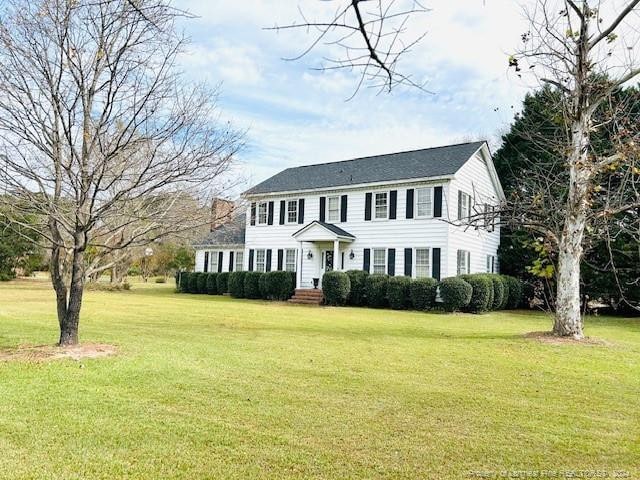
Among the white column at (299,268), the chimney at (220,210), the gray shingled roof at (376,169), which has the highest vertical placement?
the gray shingled roof at (376,169)

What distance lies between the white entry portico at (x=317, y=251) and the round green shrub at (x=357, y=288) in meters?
1.63

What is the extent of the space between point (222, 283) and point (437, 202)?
13.3m

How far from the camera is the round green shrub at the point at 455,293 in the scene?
60.8 feet

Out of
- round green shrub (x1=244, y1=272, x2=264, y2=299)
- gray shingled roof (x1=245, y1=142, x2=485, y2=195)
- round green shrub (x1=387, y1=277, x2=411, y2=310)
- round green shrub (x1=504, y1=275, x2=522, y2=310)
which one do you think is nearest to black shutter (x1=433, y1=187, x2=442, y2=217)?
gray shingled roof (x1=245, y1=142, x2=485, y2=195)

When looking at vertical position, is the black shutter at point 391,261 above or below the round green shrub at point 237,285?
above

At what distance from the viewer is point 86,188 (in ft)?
25.5

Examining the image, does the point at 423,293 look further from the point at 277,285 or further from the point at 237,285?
the point at 237,285

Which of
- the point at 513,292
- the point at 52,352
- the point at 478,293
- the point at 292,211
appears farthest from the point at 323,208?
the point at 52,352

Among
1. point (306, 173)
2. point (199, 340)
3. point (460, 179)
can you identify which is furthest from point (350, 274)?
point (199, 340)

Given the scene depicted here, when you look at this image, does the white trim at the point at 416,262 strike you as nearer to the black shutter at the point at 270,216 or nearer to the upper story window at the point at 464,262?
the upper story window at the point at 464,262

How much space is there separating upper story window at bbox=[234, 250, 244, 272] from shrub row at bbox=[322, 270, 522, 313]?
8.34 meters

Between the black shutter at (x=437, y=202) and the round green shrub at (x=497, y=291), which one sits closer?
the black shutter at (x=437, y=202)

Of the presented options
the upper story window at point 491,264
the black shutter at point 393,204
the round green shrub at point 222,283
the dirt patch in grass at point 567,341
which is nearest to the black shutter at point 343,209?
the black shutter at point 393,204

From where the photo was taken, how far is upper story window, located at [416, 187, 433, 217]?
2072cm
